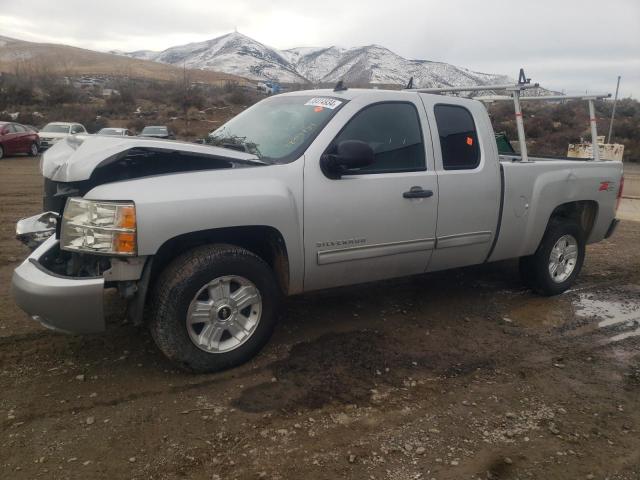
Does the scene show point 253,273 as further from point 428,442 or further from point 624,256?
point 624,256

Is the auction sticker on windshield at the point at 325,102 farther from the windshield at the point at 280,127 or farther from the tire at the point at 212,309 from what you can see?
the tire at the point at 212,309

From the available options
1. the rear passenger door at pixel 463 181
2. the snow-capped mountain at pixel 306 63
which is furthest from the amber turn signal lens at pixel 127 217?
the snow-capped mountain at pixel 306 63

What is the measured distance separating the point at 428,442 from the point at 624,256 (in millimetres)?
5912

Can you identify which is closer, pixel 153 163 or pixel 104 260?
pixel 104 260

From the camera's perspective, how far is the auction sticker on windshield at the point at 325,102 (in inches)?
163

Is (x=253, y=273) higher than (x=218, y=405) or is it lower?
higher

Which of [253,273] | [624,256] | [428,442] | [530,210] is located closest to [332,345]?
[253,273]

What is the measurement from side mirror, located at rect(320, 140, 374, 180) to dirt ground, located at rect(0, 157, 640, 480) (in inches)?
52.8

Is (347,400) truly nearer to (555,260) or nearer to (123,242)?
(123,242)

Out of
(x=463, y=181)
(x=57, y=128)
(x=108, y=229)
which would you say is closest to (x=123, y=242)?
(x=108, y=229)

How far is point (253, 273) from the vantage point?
3592mm

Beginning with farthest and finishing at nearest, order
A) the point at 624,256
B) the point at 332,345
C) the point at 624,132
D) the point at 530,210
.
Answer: the point at 624,132 → the point at 624,256 → the point at 530,210 → the point at 332,345

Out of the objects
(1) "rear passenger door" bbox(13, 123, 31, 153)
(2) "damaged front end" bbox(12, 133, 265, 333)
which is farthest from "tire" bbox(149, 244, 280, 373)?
(1) "rear passenger door" bbox(13, 123, 31, 153)

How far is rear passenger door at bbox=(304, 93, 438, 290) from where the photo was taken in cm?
382
